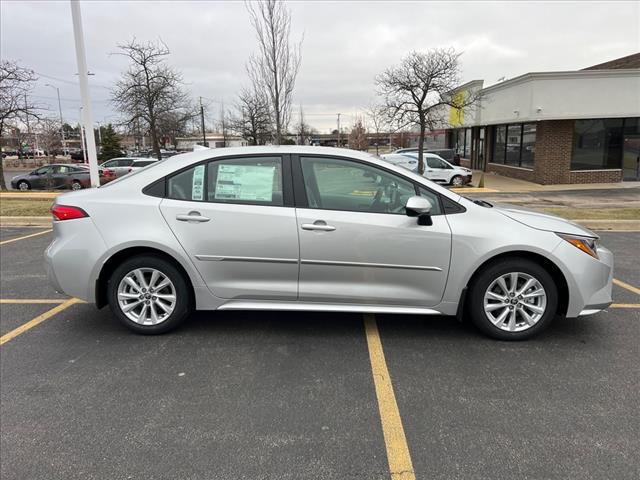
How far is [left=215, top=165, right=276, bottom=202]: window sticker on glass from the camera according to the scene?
3871 mm

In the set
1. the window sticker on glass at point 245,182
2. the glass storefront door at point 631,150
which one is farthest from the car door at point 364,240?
the glass storefront door at point 631,150

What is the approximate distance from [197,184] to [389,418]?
2.44 m

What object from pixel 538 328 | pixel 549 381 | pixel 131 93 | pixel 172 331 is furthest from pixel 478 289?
pixel 131 93

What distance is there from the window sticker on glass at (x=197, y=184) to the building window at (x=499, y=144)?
23541 mm

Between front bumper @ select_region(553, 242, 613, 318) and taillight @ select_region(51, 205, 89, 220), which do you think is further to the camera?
taillight @ select_region(51, 205, 89, 220)

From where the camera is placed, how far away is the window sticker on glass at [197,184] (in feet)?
12.8

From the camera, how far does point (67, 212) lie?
395 cm

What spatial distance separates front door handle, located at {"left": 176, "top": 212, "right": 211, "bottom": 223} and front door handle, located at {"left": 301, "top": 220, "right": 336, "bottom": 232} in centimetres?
83

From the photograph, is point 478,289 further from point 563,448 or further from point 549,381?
point 563,448

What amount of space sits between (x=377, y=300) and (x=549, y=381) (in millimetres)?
1373

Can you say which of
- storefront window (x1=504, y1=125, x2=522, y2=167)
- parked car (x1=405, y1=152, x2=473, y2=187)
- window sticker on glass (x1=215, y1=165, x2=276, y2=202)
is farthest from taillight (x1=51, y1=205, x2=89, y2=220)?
storefront window (x1=504, y1=125, x2=522, y2=167)

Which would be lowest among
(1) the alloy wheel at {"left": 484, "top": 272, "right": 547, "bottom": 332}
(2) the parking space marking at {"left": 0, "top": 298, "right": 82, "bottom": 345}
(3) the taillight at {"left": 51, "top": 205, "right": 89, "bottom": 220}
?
(2) the parking space marking at {"left": 0, "top": 298, "right": 82, "bottom": 345}

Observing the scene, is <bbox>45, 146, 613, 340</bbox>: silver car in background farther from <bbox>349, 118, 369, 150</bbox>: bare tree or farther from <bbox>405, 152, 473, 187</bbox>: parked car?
<bbox>349, 118, 369, 150</bbox>: bare tree

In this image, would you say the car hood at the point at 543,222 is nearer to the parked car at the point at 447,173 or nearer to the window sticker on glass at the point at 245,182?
the window sticker on glass at the point at 245,182
